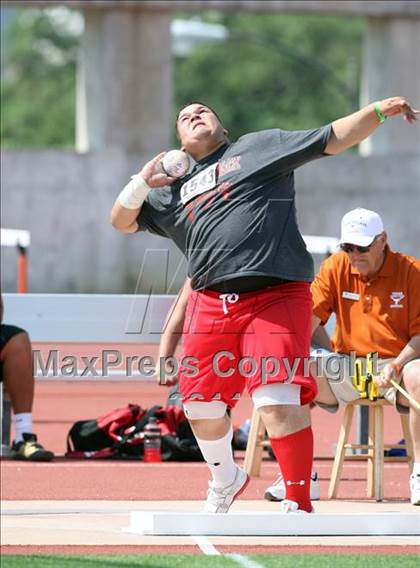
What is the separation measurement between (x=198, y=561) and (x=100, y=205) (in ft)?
53.8

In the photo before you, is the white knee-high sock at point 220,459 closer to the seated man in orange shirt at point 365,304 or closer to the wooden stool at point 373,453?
the seated man in orange shirt at point 365,304

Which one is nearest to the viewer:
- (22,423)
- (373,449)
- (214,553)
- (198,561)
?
(198,561)

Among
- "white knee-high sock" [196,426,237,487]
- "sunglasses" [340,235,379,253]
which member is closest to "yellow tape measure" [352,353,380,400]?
"sunglasses" [340,235,379,253]

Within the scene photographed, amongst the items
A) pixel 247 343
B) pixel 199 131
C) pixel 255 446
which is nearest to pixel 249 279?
pixel 247 343

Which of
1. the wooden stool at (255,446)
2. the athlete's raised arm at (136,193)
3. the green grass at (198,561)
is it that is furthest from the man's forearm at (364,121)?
the wooden stool at (255,446)

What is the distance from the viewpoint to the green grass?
5.90m

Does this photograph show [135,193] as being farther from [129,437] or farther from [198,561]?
[129,437]

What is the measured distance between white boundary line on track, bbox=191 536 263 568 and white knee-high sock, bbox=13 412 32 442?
308 cm

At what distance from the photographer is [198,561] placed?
19.7 feet

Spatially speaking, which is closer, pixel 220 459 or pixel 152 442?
pixel 220 459

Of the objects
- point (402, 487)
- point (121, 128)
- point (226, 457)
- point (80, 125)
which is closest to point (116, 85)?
point (121, 128)

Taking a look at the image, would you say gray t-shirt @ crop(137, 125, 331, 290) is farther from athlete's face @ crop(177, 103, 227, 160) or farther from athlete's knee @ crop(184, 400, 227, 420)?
athlete's knee @ crop(184, 400, 227, 420)

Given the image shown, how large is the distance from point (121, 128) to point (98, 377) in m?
13.0

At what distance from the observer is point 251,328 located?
6.75 metres
